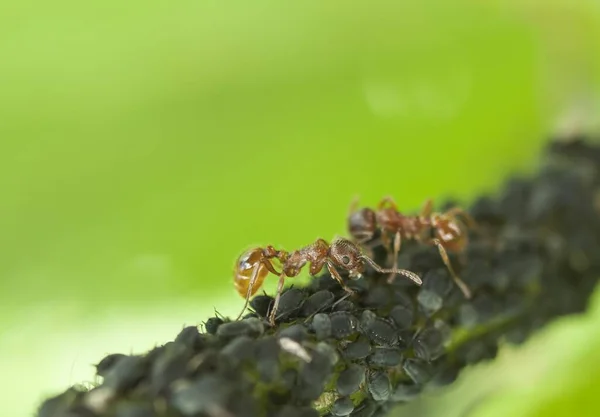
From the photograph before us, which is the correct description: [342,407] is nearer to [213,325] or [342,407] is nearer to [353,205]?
[213,325]

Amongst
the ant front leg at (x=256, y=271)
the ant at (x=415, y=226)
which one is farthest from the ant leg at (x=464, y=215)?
the ant front leg at (x=256, y=271)

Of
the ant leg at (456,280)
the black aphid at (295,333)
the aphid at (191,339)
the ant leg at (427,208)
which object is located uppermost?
the ant leg at (427,208)

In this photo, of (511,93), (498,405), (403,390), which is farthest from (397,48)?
(403,390)

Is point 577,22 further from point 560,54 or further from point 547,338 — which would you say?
point 547,338

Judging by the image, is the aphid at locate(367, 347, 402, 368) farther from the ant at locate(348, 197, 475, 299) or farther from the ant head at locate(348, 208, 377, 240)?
the ant head at locate(348, 208, 377, 240)

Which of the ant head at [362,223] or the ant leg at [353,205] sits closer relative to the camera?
the ant head at [362,223]

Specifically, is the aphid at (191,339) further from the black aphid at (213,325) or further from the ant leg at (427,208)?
the ant leg at (427,208)

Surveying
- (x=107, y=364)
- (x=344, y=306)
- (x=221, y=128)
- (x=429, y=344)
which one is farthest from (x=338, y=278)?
(x=221, y=128)

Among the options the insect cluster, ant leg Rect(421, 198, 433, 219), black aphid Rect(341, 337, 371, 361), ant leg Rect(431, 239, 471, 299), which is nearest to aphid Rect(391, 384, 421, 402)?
the insect cluster

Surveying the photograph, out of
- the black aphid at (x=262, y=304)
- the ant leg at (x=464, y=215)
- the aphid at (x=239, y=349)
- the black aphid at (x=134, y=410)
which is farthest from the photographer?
the ant leg at (x=464, y=215)
